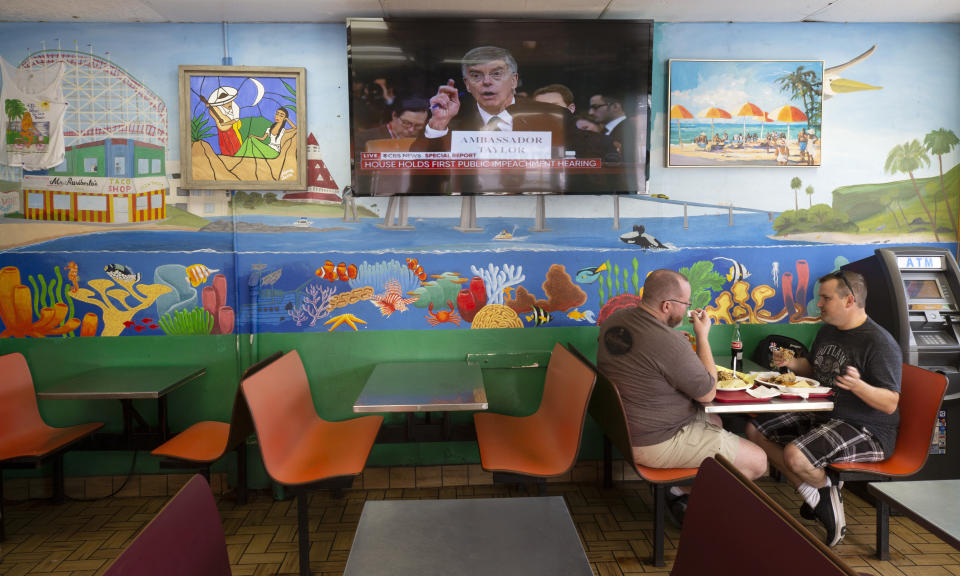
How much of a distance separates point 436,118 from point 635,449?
7.34ft

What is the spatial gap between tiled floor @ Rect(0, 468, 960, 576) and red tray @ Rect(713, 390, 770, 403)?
0.88 meters

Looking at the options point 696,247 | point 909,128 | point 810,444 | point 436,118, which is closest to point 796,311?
point 696,247

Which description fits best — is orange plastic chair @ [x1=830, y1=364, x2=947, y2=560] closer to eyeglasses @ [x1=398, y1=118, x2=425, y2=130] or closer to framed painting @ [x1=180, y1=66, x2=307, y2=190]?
eyeglasses @ [x1=398, y1=118, x2=425, y2=130]

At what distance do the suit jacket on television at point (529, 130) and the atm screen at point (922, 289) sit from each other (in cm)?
194

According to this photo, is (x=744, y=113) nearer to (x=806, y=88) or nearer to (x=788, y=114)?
(x=788, y=114)

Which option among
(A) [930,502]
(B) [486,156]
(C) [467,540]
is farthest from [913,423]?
(B) [486,156]

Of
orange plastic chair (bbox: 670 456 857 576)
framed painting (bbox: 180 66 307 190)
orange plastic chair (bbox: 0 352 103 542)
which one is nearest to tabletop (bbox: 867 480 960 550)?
orange plastic chair (bbox: 670 456 857 576)

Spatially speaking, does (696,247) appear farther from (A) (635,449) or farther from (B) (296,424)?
(B) (296,424)

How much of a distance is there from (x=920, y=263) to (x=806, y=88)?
1.32 metres

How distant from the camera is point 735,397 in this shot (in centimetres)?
276

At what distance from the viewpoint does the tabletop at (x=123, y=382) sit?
295 cm

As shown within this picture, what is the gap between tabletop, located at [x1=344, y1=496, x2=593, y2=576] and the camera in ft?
4.42

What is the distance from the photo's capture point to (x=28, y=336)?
346 cm

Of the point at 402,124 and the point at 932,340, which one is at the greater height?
the point at 402,124
